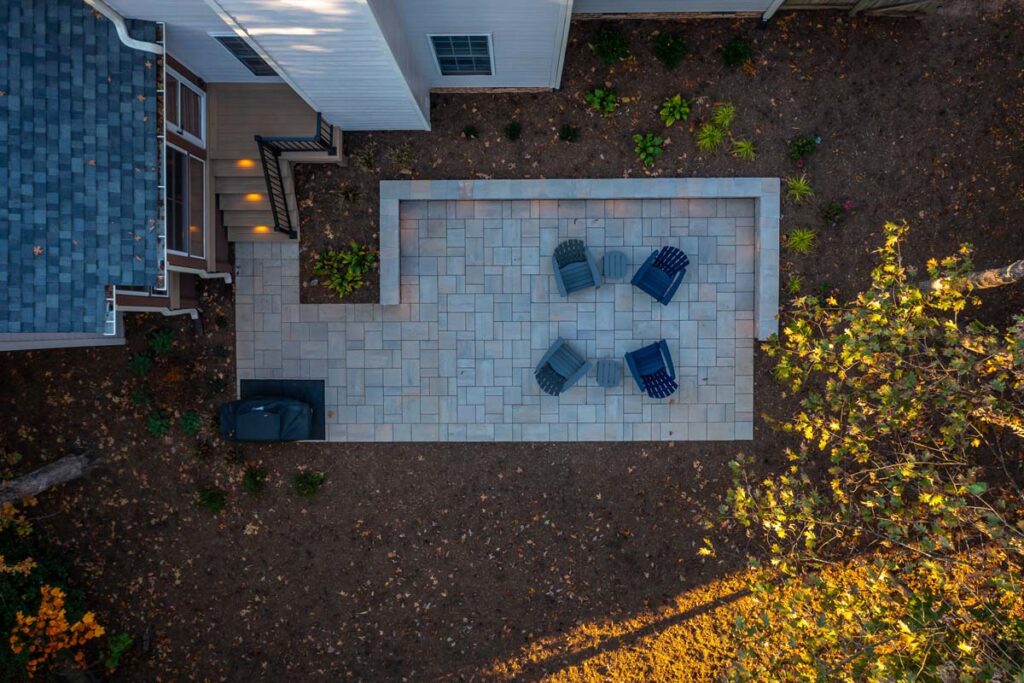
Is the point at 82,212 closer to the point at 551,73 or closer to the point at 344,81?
the point at 344,81

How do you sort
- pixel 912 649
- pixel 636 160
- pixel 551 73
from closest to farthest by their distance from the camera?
pixel 912 649 < pixel 551 73 < pixel 636 160

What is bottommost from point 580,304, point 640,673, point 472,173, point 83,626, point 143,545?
point 640,673

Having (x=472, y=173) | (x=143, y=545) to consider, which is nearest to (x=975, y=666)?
(x=472, y=173)

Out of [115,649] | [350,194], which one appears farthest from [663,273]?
[115,649]

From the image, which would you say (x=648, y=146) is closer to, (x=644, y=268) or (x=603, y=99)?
(x=603, y=99)

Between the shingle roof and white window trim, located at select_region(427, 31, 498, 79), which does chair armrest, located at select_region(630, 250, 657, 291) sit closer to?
white window trim, located at select_region(427, 31, 498, 79)

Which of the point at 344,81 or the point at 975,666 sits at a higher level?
the point at 344,81

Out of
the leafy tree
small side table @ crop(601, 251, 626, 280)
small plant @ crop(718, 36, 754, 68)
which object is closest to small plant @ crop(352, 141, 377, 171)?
small side table @ crop(601, 251, 626, 280)
